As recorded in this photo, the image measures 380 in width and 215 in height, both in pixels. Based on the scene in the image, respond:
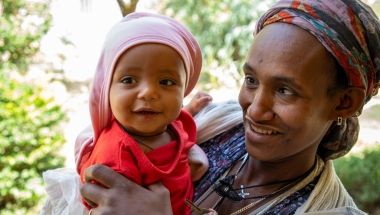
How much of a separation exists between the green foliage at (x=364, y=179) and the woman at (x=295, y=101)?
2932mm

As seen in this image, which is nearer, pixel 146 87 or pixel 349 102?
pixel 146 87

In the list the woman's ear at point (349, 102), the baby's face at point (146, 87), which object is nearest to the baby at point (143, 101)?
the baby's face at point (146, 87)

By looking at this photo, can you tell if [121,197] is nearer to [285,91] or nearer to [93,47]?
[285,91]

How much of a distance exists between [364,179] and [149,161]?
3481 mm

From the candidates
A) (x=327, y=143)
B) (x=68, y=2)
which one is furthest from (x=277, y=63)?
(x=68, y=2)

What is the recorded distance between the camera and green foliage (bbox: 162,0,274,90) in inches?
295

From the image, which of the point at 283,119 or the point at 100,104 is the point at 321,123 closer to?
the point at 283,119

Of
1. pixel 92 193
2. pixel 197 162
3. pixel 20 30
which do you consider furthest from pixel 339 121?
pixel 20 30

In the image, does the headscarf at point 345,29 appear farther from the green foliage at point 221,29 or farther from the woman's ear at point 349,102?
the green foliage at point 221,29

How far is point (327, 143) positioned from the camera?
1966 mm

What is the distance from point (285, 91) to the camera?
5.52 feet

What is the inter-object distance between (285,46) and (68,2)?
7952 millimetres

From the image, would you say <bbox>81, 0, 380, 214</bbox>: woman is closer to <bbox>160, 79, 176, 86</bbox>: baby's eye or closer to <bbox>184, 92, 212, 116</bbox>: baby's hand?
<bbox>160, 79, 176, 86</bbox>: baby's eye

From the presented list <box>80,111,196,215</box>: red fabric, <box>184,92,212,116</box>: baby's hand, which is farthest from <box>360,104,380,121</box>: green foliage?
<box>80,111,196,215</box>: red fabric
